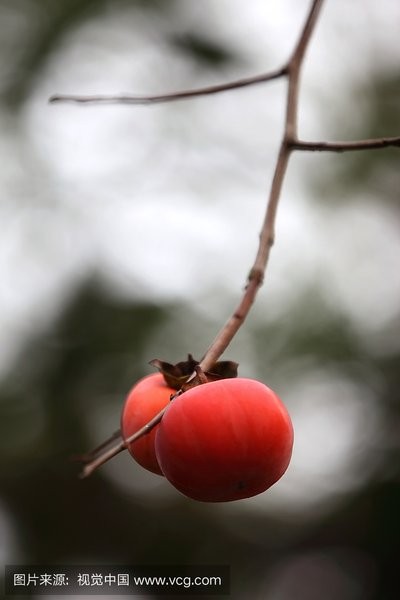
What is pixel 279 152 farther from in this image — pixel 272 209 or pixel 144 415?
pixel 144 415

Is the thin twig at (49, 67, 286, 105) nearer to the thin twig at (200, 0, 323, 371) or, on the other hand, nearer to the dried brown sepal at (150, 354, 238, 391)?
the thin twig at (200, 0, 323, 371)

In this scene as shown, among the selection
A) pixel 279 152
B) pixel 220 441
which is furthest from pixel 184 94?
pixel 220 441

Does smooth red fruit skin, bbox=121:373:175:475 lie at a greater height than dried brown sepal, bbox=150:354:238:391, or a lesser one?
lesser

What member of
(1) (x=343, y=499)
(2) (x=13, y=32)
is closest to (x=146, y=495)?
(1) (x=343, y=499)

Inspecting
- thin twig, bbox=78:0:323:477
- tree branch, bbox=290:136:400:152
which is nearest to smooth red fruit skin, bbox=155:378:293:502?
thin twig, bbox=78:0:323:477

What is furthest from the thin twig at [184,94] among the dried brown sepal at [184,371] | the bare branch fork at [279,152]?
the dried brown sepal at [184,371]

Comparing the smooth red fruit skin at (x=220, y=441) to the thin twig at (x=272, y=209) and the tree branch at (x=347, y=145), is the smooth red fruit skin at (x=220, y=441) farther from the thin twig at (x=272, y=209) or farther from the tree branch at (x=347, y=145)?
the tree branch at (x=347, y=145)

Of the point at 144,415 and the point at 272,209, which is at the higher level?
the point at 272,209
